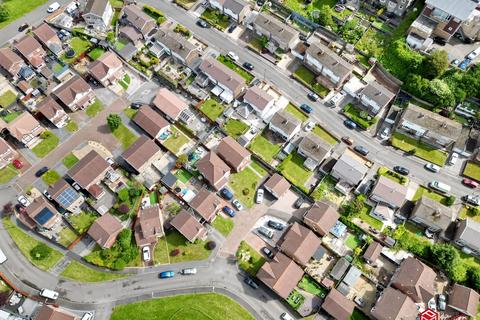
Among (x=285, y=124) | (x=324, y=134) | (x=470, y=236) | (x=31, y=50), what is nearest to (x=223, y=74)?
(x=285, y=124)

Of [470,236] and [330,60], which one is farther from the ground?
[330,60]

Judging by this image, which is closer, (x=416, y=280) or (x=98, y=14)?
(x=416, y=280)

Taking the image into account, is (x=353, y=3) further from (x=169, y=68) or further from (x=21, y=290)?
(x=21, y=290)

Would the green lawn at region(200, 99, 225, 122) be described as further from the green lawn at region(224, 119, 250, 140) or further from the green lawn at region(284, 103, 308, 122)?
the green lawn at region(284, 103, 308, 122)

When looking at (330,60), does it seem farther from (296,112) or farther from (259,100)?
(259,100)

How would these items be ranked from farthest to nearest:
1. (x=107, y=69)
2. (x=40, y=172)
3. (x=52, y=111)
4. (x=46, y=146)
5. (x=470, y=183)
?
(x=107, y=69)
(x=46, y=146)
(x=52, y=111)
(x=40, y=172)
(x=470, y=183)

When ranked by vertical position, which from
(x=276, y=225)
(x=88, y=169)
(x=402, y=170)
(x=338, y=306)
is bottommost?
(x=88, y=169)

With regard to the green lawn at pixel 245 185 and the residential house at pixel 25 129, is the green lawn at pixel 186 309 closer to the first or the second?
the green lawn at pixel 245 185
